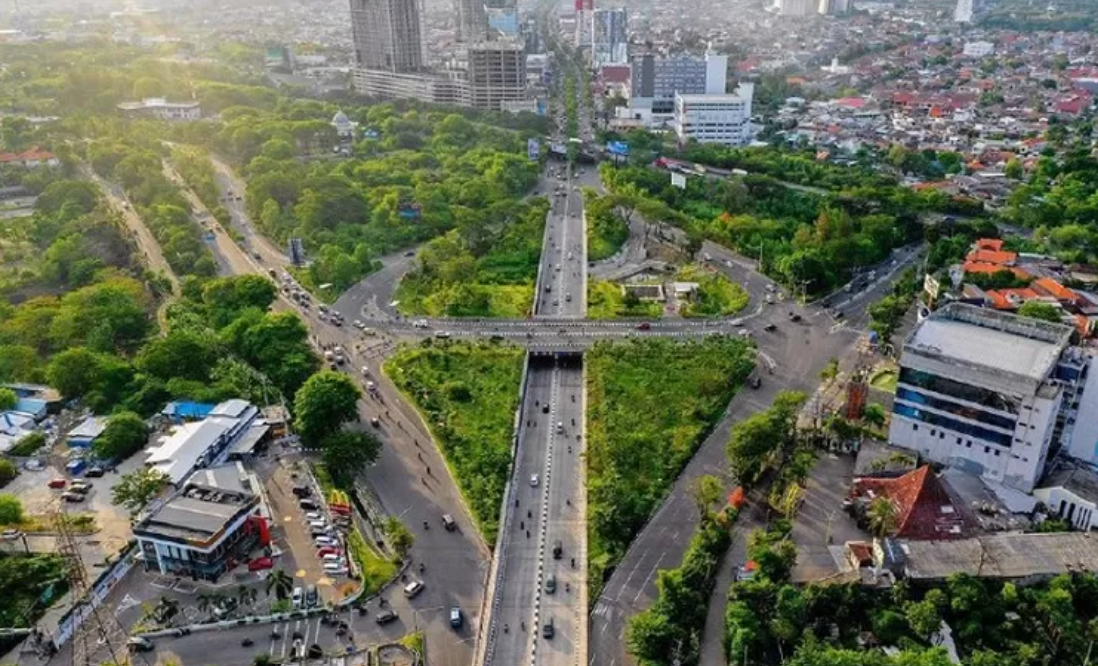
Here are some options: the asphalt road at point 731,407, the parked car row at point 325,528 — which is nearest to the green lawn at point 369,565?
the parked car row at point 325,528

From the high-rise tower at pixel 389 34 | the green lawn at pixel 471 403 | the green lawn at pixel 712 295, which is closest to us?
the green lawn at pixel 471 403

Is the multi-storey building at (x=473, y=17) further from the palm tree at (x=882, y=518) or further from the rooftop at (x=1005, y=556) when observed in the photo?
the rooftop at (x=1005, y=556)

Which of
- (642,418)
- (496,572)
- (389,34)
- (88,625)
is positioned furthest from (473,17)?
(88,625)

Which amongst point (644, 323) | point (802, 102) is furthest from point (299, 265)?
point (802, 102)

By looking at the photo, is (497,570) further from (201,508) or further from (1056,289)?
(1056,289)

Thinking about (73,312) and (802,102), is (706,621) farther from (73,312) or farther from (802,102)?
(802,102)

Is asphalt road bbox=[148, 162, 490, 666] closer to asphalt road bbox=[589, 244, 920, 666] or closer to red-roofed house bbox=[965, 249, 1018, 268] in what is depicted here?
asphalt road bbox=[589, 244, 920, 666]
